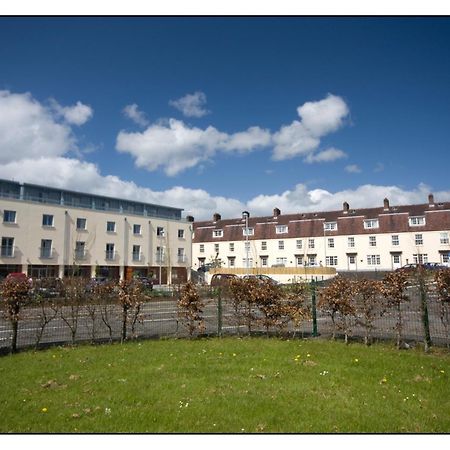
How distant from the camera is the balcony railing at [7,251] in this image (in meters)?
39.8

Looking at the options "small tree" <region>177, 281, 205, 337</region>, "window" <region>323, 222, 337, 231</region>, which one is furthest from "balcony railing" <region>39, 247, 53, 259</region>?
"window" <region>323, 222, 337, 231</region>

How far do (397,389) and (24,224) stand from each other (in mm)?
42085

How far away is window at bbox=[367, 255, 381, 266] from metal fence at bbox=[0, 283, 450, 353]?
4520cm

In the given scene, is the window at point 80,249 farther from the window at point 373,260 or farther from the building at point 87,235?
the window at point 373,260

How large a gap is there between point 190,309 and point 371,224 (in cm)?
5037

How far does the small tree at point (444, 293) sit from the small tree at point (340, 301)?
6.88 ft

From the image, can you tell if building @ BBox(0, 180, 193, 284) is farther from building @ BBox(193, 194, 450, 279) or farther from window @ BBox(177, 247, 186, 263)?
building @ BBox(193, 194, 450, 279)

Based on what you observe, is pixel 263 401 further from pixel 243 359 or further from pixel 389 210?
pixel 389 210

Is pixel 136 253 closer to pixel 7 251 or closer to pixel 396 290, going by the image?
pixel 7 251

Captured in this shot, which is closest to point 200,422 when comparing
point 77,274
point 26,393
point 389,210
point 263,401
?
point 263,401

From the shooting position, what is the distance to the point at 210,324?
13.9 meters

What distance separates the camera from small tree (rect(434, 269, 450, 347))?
9.91 metres

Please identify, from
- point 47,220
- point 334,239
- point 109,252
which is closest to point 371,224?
point 334,239

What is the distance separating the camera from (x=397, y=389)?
21.9 ft
